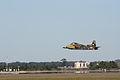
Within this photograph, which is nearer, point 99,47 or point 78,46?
point 99,47

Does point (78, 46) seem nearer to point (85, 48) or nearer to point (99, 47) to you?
point (85, 48)

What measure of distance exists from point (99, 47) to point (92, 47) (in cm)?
426

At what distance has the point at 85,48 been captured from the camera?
91.1 meters

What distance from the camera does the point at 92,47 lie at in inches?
3487

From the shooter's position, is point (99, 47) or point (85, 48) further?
point (85, 48)

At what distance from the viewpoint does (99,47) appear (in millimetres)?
84438

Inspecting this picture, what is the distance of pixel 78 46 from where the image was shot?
9319 centimetres

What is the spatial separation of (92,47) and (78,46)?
5.32 metres

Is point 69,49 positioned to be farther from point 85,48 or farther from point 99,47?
point 99,47

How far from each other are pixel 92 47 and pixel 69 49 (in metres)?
5.63

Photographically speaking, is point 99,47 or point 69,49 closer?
point 99,47

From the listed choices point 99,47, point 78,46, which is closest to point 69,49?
point 78,46

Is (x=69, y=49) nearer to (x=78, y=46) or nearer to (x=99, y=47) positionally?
(x=78, y=46)
